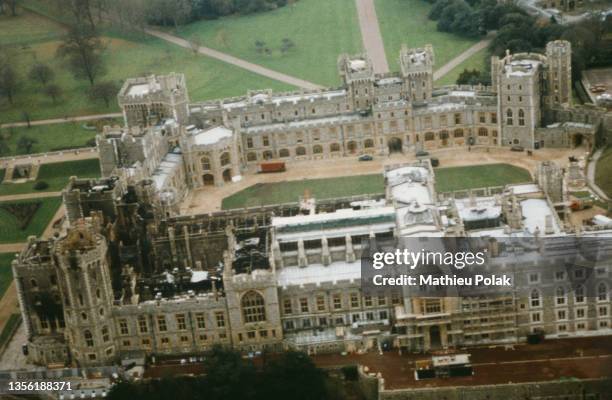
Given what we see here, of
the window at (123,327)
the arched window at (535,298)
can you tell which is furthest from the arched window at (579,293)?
the window at (123,327)

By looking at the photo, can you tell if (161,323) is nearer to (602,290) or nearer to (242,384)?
(242,384)

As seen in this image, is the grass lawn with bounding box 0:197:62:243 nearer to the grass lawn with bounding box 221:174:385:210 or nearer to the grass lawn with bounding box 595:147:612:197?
the grass lawn with bounding box 221:174:385:210

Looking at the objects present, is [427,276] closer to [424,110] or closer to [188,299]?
[188,299]

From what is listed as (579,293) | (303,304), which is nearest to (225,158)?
(303,304)

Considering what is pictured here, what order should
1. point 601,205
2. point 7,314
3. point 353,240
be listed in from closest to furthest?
1. point 353,240
2. point 7,314
3. point 601,205

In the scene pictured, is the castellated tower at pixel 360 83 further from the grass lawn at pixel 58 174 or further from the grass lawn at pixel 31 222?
the grass lawn at pixel 31 222

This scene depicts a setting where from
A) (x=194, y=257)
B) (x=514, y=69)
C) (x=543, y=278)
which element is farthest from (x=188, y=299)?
(x=514, y=69)
